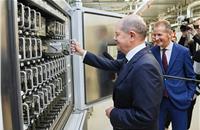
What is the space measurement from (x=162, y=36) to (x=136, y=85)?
1211 millimetres

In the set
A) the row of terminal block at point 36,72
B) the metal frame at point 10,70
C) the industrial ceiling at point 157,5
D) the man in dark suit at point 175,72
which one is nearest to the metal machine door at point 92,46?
the row of terminal block at point 36,72

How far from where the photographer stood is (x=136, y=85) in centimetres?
137

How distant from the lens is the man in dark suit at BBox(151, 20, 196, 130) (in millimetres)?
2447

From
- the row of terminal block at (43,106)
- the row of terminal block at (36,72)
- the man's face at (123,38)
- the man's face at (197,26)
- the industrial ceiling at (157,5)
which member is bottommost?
the row of terminal block at (43,106)

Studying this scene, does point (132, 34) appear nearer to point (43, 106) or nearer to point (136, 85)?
point (136, 85)

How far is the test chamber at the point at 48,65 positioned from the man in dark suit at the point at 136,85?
1.53 ft

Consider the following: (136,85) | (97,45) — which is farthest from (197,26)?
(136,85)

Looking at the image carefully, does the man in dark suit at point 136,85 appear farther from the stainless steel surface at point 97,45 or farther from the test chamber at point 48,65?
the stainless steel surface at point 97,45

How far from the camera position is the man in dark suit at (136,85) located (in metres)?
1.35

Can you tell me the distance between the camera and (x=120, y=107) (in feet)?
5.01

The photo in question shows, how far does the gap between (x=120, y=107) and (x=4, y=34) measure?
2.66ft

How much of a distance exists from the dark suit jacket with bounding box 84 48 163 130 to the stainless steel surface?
976 millimetres

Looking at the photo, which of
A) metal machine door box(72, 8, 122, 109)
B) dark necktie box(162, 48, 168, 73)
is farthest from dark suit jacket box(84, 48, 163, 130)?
dark necktie box(162, 48, 168, 73)

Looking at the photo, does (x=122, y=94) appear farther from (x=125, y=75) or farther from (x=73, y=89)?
(x=73, y=89)
